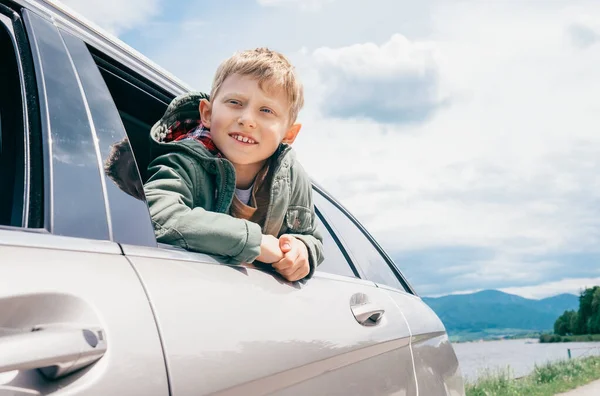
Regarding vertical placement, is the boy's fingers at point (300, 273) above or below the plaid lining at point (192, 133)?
below

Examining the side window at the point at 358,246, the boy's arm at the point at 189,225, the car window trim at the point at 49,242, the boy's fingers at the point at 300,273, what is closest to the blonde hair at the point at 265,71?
the boy's arm at the point at 189,225

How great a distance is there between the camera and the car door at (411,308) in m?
2.79

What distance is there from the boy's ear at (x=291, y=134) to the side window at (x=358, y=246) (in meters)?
0.64

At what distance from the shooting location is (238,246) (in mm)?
1638

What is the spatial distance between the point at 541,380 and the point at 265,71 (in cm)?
1149

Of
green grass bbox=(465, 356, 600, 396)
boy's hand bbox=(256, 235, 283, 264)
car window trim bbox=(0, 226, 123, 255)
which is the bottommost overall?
green grass bbox=(465, 356, 600, 396)

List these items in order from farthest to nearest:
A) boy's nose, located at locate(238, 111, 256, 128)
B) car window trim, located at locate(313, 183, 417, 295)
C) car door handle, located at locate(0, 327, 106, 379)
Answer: car window trim, located at locate(313, 183, 417, 295) → boy's nose, located at locate(238, 111, 256, 128) → car door handle, located at locate(0, 327, 106, 379)

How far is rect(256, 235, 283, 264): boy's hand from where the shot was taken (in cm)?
177

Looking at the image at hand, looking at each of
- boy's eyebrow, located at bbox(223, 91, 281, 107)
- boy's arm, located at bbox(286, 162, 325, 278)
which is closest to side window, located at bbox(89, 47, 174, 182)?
boy's eyebrow, located at bbox(223, 91, 281, 107)

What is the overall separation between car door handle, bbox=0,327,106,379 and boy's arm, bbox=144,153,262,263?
0.54m

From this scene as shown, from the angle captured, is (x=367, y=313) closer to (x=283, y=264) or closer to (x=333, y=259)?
(x=333, y=259)

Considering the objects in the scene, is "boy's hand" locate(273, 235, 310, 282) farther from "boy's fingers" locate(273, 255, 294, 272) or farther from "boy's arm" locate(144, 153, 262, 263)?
"boy's arm" locate(144, 153, 262, 263)

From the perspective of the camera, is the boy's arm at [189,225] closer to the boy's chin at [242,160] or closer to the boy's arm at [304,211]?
the boy's chin at [242,160]

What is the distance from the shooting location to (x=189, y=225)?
161cm
